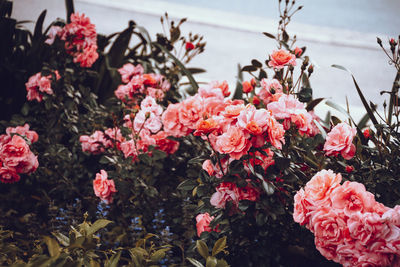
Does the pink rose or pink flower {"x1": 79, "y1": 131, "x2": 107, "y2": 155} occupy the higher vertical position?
pink flower {"x1": 79, "y1": 131, "x2": 107, "y2": 155}

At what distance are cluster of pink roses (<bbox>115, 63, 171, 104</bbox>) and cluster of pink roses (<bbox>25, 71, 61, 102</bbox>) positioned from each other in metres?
0.27

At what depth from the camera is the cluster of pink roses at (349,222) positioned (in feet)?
2.10

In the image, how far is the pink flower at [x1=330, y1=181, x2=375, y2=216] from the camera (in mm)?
686

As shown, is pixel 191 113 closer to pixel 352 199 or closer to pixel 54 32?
pixel 352 199

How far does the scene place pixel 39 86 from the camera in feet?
4.81

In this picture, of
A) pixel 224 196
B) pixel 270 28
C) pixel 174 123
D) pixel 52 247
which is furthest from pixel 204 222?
pixel 270 28

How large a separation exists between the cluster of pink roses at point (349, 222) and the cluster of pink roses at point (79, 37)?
45.3 inches

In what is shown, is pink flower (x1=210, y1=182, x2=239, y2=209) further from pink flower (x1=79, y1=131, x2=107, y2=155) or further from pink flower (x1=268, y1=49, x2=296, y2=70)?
pink flower (x1=79, y1=131, x2=107, y2=155)

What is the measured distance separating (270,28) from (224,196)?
504cm

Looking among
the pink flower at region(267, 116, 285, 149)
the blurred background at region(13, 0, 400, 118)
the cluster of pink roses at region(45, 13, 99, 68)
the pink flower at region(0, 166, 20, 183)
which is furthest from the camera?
the blurred background at region(13, 0, 400, 118)

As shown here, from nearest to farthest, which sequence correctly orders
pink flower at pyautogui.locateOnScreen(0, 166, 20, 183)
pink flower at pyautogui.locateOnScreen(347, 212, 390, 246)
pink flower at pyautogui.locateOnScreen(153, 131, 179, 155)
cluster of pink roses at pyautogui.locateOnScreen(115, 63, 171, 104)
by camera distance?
pink flower at pyautogui.locateOnScreen(347, 212, 390, 246) < pink flower at pyautogui.locateOnScreen(0, 166, 20, 183) < pink flower at pyautogui.locateOnScreen(153, 131, 179, 155) < cluster of pink roses at pyautogui.locateOnScreen(115, 63, 171, 104)

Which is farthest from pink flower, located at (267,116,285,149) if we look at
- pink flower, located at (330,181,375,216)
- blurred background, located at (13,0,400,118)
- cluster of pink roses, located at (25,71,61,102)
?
blurred background, located at (13,0,400,118)

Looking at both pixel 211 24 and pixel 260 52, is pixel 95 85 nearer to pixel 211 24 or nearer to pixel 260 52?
pixel 260 52

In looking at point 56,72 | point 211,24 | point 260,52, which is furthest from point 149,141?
point 211,24
